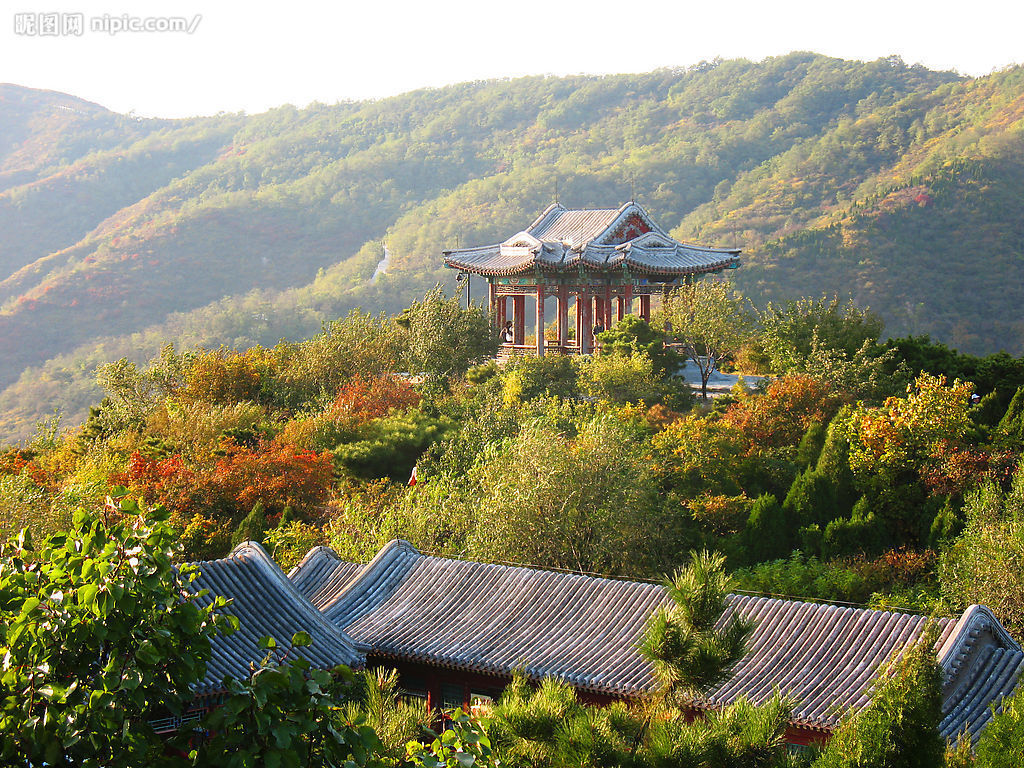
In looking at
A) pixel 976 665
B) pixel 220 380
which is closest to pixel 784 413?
pixel 976 665

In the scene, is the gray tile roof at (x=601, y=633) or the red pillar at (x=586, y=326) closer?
the gray tile roof at (x=601, y=633)

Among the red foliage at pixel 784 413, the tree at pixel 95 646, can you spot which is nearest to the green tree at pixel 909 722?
the tree at pixel 95 646

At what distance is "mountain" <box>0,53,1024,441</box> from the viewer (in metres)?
47.9

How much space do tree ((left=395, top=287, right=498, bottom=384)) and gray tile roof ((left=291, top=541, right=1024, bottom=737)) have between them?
11.4m

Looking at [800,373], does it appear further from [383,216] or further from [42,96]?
[42,96]

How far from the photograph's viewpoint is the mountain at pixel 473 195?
4794cm

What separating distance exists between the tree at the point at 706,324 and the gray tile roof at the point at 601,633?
1096cm

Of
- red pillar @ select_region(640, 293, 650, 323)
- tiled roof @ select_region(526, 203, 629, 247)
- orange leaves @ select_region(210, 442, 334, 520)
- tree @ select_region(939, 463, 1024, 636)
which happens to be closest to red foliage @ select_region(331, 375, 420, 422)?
orange leaves @ select_region(210, 442, 334, 520)

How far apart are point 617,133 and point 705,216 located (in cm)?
2311

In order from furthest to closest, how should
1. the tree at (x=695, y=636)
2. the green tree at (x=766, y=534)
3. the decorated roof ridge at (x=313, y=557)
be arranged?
the green tree at (x=766, y=534), the decorated roof ridge at (x=313, y=557), the tree at (x=695, y=636)

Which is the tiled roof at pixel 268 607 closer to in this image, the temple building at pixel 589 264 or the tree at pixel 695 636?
the tree at pixel 695 636

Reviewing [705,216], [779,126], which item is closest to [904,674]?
[705,216]

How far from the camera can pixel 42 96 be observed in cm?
10212

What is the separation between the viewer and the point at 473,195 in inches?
2891
